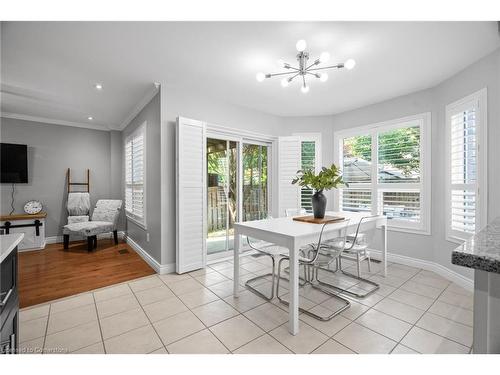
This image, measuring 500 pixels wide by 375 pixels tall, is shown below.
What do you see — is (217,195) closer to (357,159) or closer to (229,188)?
(229,188)

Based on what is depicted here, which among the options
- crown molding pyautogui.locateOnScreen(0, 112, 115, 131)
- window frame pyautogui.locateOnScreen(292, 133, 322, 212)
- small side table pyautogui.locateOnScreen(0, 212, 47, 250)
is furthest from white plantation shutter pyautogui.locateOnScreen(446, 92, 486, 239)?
small side table pyautogui.locateOnScreen(0, 212, 47, 250)

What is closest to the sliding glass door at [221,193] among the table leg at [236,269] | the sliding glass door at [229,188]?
the sliding glass door at [229,188]

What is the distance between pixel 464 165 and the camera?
2705 millimetres

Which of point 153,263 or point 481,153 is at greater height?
point 481,153

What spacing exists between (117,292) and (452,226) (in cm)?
403

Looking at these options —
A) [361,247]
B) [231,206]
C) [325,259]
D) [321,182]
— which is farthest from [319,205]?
[231,206]

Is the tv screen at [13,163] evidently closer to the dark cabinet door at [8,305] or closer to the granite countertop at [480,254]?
the dark cabinet door at [8,305]

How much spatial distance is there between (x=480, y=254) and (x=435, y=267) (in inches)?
126

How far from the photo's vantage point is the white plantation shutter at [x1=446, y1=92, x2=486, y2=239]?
2521 millimetres

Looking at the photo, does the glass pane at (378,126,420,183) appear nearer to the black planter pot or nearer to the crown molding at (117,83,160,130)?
the black planter pot

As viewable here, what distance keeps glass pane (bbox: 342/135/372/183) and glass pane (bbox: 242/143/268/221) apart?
1.44m

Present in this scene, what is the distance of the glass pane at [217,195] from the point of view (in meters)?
3.68
